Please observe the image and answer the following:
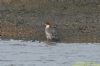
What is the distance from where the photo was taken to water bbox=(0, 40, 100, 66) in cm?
1752

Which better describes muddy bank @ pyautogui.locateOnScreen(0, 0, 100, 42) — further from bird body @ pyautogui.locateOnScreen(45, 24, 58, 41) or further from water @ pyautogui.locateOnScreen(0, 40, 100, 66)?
water @ pyautogui.locateOnScreen(0, 40, 100, 66)

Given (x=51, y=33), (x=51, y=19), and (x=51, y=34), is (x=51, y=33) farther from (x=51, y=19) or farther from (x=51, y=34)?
(x=51, y=19)

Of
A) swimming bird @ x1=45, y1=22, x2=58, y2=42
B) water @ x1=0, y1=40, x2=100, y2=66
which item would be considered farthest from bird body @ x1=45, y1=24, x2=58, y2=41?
water @ x1=0, y1=40, x2=100, y2=66

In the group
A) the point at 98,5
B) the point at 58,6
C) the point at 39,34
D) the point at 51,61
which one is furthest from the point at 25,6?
the point at 51,61

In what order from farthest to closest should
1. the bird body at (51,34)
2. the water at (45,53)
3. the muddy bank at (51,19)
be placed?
the muddy bank at (51,19), the bird body at (51,34), the water at (45,53)

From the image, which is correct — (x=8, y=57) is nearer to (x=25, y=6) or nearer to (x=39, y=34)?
(x=39, y=34)

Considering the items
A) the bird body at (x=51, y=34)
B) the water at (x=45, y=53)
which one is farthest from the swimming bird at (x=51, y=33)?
the water at (x=45, y=53)

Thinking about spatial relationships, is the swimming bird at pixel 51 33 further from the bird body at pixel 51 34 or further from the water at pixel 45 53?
the water at pixel 45 53

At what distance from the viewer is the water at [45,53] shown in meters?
17.5

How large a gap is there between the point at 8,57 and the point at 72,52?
1.96m

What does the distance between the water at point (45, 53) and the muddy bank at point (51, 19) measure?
0.93m

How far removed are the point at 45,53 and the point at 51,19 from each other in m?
5.30

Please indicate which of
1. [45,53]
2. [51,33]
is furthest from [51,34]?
[45,53]

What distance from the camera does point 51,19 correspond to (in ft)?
79.4
